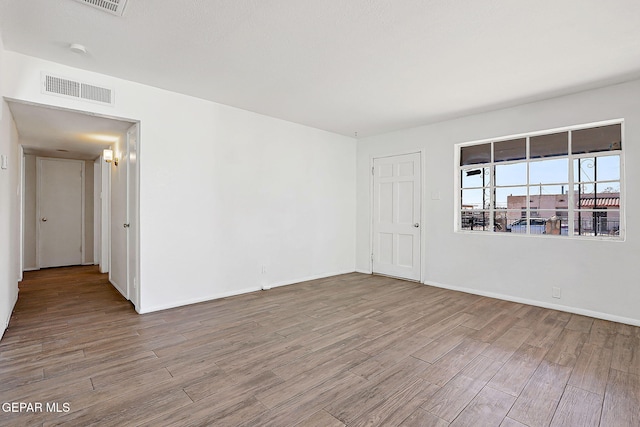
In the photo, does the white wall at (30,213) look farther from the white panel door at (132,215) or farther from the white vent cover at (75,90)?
the white vent cover at (75,90)

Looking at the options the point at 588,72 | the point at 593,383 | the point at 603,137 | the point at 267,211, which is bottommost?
the point at 593,383

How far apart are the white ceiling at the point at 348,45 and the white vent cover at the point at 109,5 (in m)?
0.06

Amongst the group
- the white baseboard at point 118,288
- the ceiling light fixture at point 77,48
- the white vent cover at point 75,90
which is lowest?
the white baseboard at point 118,288

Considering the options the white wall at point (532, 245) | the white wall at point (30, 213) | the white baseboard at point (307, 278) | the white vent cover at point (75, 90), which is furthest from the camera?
the white wall at point (30, 213)

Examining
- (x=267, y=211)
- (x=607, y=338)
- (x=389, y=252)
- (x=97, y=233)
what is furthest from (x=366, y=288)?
(x=97, y=233)

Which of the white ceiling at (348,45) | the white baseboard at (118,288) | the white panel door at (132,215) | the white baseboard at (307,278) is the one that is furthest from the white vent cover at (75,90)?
the white baseboard at (307,278)

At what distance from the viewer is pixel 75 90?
3.09 metres

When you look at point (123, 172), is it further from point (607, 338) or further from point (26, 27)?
point (607, 338)

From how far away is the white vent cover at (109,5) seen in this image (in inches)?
→ 82.1

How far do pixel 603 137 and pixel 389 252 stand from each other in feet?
10.6

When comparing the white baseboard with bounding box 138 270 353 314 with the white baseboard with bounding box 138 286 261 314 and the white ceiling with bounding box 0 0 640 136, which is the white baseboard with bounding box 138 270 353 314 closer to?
the white baseboard with bounding box 138 286 261 314

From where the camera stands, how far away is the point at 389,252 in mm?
5570

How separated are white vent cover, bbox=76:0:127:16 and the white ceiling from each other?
59 mm

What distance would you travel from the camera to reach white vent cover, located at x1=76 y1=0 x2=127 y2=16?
2086mm
